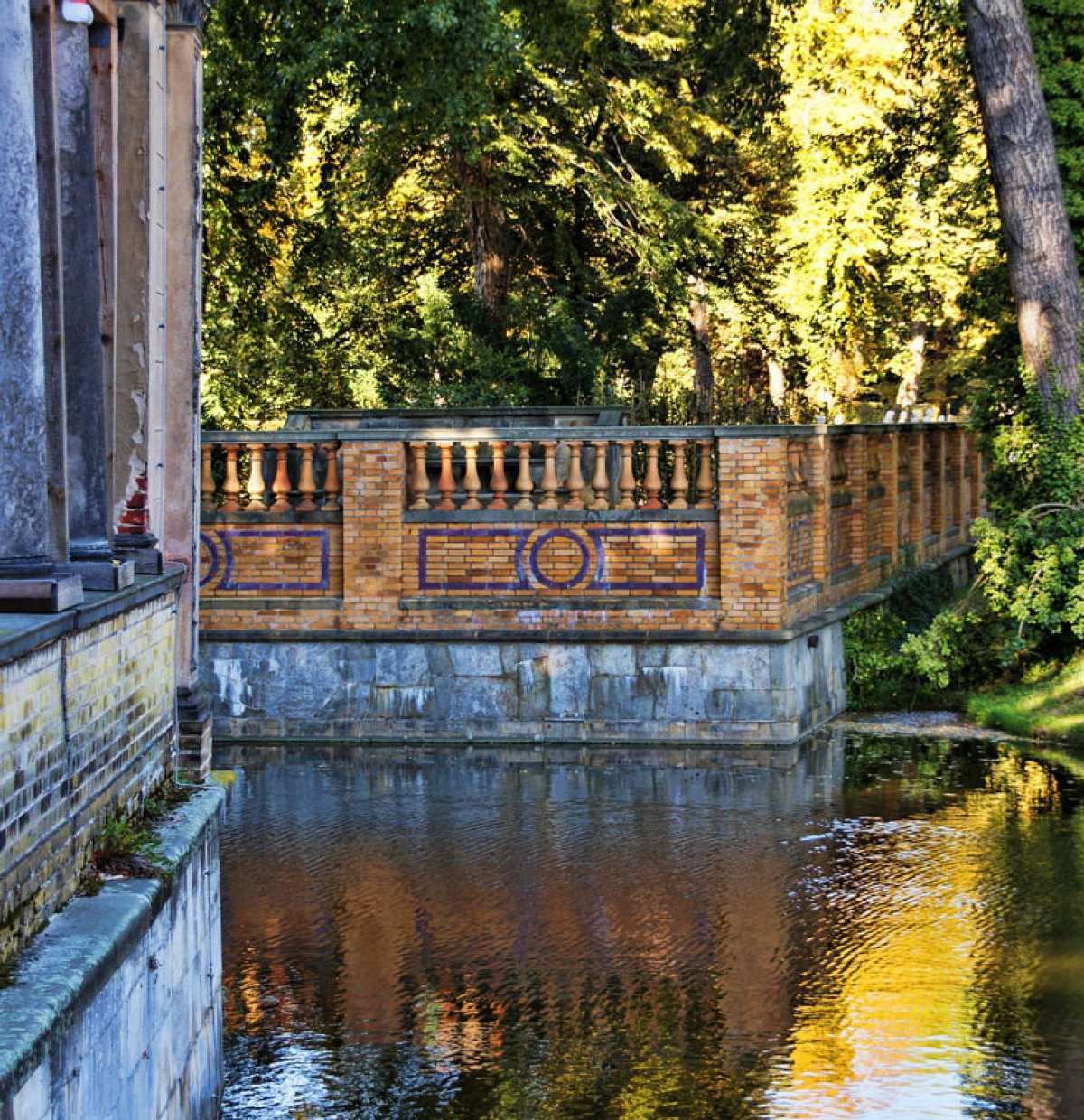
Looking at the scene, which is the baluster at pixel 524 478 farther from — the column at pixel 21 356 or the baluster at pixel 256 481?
the column at pixel 21 356

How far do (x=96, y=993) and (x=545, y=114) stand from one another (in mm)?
23845

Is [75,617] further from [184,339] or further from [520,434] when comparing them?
[520,434]

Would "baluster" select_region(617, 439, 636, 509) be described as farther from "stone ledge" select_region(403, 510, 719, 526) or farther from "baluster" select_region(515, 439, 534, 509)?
"baluster" select_region(515, 439, 534, 509)

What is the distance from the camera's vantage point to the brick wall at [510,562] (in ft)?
53.0

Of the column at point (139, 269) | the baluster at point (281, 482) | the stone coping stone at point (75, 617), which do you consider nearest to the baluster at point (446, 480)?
A: the baluster at point (281, 482)

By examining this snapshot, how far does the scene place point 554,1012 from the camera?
8.98 metres

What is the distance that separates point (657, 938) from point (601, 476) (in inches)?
257

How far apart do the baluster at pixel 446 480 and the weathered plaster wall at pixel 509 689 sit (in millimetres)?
1150

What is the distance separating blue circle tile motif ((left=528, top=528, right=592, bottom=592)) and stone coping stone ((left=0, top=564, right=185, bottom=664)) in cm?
878

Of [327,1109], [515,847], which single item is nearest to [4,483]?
[327,1109]

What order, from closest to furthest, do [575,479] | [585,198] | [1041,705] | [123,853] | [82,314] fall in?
[123,853]
[82,314]
[575,479]
[1041,705]
[585,198]

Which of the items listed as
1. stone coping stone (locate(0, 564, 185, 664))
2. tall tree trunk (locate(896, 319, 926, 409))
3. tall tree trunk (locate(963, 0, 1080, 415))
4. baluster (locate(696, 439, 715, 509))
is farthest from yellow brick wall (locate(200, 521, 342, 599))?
tall tree trunk (locate(896, 319, 926, 409))

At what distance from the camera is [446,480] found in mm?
16406

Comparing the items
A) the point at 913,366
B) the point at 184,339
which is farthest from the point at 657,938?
the point at 913,366
